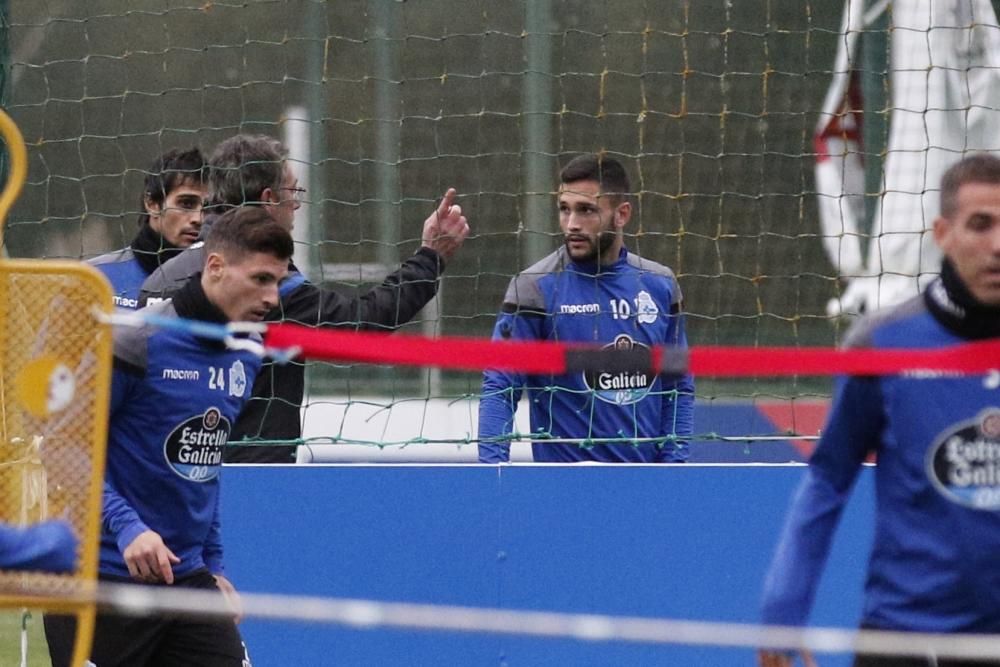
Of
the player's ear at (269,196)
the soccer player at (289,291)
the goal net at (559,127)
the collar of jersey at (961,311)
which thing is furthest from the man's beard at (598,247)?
the collar of jersey at (961,311)

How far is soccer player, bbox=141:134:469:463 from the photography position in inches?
257

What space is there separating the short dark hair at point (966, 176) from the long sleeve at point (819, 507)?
1.49 ft

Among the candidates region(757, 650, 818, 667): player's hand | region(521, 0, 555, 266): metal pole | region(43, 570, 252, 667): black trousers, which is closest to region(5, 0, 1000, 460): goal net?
region(521, 0, 555, 266): metal pole

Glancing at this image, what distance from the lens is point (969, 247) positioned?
3.52m

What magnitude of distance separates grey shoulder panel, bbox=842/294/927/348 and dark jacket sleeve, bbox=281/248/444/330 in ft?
9.75

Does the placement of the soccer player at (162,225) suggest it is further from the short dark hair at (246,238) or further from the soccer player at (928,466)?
the soccer player at (928,466)

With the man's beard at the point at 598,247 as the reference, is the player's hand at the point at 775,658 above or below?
below

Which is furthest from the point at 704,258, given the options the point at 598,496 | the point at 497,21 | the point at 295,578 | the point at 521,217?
the point at 295,578

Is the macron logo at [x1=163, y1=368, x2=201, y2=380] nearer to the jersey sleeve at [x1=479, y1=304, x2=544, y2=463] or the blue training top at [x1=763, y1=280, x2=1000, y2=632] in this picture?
the jersey sleeve at [x1=479, y1=304, x2=544, y2=463]

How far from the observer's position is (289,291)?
6598 mm

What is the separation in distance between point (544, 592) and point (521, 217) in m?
2.96

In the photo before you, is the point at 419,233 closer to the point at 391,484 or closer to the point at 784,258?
the point at 784,258

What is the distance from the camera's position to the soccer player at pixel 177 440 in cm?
493

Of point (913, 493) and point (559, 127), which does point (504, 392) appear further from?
point (913, 493)
